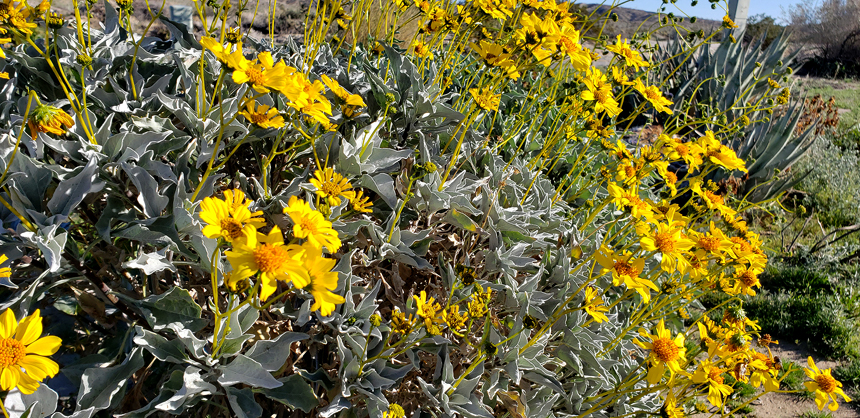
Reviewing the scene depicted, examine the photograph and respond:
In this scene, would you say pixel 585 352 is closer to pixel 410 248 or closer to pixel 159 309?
pixel 410 248

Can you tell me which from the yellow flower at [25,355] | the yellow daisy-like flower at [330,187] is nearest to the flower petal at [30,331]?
the yellow flower at [25,355]

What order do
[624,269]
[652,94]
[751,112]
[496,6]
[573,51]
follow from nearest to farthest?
[624,269] → [573,51] → [496,6] → [652,94] → [751,112]

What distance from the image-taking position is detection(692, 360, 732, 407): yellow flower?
143 cm

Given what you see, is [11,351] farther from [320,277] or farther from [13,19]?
[13,19]

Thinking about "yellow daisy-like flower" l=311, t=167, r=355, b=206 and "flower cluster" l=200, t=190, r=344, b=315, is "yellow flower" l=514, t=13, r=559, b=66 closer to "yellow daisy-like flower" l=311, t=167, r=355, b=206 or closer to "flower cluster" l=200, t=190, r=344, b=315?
"yellow daisy-like flower" l=311, t=167, r=355, b=206

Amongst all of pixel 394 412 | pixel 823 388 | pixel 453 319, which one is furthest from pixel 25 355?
pixel 823 388

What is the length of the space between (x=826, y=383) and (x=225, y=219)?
1636 mm

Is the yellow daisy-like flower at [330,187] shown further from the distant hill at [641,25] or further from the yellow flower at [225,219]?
the distant hill at [641,25]

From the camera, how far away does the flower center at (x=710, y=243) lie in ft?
5.08

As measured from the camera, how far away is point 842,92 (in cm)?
897

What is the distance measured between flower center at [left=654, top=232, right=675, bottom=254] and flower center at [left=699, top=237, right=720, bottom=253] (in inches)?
5.4

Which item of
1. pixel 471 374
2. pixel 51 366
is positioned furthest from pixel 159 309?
pixel 471 374

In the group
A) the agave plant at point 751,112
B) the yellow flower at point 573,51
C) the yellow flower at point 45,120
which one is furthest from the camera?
the agave plant at point 751,112

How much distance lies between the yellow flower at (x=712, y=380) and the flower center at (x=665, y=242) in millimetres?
328
